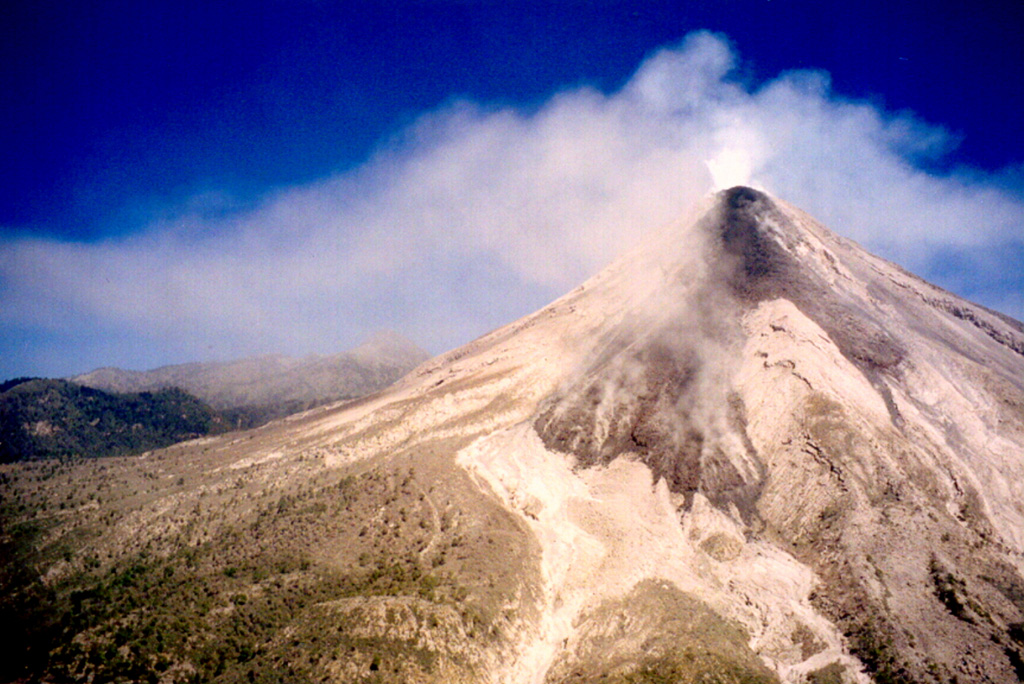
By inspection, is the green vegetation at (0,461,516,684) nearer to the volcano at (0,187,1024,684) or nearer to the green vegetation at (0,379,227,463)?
the volcano at (0,187,1024,684)

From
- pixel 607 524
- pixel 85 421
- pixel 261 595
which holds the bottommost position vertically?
pixel 607 524

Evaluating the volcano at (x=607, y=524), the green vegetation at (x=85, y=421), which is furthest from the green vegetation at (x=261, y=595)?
the green vegetation at (x=85, y=421)

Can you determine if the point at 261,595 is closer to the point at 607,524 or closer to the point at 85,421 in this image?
the point at 607,524

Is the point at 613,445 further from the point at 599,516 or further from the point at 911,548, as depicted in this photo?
the point at 911,548

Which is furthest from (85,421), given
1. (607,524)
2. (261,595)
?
(607,524)

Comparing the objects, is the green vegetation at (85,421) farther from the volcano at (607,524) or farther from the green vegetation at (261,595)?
the green vegetation at (261,595)

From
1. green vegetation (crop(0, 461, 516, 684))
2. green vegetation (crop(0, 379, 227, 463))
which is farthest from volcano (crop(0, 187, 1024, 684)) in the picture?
green vegetation (crop(0, 379, 227, 463))
